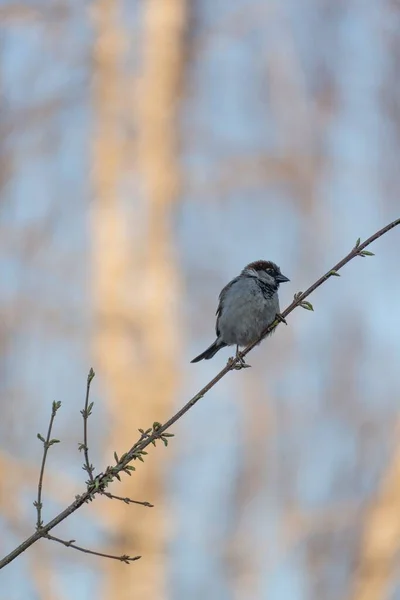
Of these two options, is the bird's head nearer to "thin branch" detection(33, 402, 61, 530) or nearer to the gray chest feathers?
the gray chest feathers

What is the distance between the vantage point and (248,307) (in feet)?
6.26

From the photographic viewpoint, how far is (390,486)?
8.99 feet

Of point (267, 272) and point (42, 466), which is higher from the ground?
point (267, 272)

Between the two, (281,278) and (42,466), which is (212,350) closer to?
(281,278)

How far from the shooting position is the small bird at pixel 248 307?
1.90 meters

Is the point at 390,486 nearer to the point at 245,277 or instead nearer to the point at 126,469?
the point at 245,277

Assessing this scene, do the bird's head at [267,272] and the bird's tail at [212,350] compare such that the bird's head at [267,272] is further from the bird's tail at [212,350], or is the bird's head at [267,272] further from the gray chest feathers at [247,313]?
the bird's tail at [212,350]

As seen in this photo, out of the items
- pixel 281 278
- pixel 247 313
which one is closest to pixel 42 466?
pixel 247 313

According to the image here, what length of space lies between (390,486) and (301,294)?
6.40 feet

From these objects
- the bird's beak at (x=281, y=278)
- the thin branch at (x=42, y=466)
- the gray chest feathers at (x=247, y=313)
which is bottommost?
the thin branch at (x=42, y=466)

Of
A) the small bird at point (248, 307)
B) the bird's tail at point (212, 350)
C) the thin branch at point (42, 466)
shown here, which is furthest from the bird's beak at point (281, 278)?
the thin branch at point (42, 466)

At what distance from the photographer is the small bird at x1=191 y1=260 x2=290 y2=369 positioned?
6.23ft

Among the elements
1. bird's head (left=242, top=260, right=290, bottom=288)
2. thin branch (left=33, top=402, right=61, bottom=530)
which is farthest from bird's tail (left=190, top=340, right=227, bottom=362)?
thin branch (left=33, top=402, right=61, bottom=530)

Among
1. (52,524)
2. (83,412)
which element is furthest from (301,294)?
(52,524)
